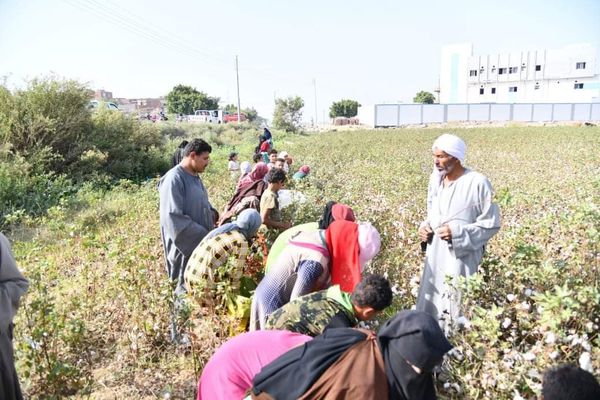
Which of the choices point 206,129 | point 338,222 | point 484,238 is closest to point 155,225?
point 338,222

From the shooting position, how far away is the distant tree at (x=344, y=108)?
68.1 m

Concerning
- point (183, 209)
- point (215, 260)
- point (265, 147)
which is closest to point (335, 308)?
point (215, 260)

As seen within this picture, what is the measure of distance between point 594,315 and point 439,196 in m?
1.11

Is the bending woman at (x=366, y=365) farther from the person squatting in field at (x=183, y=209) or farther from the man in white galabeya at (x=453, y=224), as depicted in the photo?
the person squatting in field at (x=183, y=209)

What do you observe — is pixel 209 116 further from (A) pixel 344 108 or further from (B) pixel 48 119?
(B) pixel 48 119

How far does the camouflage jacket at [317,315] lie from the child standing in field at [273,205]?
2.14 meters

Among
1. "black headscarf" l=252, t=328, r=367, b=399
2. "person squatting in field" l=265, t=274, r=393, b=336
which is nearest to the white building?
"person squatting in field" l=265, t=274, r=393, b=336

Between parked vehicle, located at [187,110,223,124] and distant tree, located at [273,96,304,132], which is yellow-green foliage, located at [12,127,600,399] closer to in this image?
distant tree, located at [273,96,304,132]

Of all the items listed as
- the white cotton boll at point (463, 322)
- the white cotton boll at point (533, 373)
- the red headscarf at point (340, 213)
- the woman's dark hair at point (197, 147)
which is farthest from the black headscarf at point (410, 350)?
the woman's dark hair at point (197, 147)

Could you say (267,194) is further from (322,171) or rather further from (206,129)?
(206,129)

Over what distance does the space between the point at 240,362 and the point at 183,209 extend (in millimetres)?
1793

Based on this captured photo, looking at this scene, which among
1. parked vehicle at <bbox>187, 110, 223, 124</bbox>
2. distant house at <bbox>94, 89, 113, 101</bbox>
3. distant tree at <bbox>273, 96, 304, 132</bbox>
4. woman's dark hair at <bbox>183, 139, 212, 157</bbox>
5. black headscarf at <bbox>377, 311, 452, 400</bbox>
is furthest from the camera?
parked vehicle at <bbox>187, 110, 223, 124</bbox>

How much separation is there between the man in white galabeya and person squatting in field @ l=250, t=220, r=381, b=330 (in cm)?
52

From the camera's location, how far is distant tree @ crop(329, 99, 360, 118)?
68.1 m
